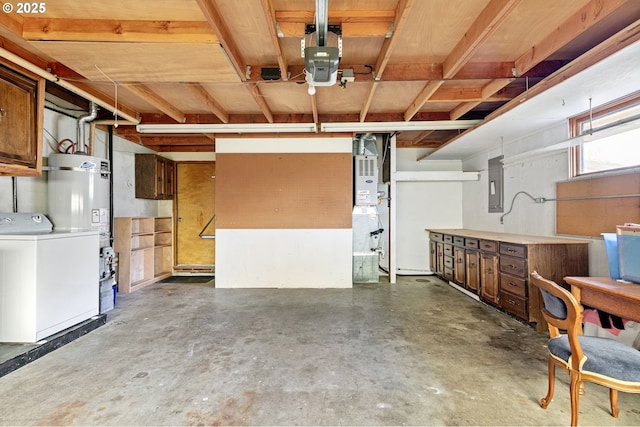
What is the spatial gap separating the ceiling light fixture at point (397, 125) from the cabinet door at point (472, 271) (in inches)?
70.2

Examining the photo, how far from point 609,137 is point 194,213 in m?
6.18

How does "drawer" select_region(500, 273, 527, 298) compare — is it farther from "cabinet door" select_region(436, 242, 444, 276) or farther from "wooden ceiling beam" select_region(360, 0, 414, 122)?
"wooden ceiling beam" select_region(360, 0, 414, 122)

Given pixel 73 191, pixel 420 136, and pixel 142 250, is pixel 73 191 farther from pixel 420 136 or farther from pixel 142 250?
pixel 420 136

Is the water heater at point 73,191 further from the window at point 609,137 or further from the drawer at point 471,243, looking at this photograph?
the window at point 609,137

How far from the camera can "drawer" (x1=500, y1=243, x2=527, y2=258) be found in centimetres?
303

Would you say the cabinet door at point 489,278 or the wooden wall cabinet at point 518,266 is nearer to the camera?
the wooden wall cabinet at point 518,266

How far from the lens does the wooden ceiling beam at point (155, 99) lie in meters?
2.95

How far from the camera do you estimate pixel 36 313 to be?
94.9 inches

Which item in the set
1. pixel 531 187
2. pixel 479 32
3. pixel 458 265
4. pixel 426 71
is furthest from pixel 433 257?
pixel 479 32

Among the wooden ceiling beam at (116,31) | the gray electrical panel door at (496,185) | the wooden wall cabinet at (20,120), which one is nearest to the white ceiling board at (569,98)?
the gray electrical panel door at (496,185)

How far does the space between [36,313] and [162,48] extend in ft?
8.01

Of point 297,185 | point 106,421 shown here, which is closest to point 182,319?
point 106,421

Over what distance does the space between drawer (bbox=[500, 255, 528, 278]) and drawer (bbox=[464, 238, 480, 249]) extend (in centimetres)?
53

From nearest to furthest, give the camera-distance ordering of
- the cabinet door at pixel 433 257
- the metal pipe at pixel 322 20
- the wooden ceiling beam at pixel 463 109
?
the metal pipe at pixel 322 20 < the wooden ceiling beam at pixel 463 109 < the cabinet door at pixel 433 257
